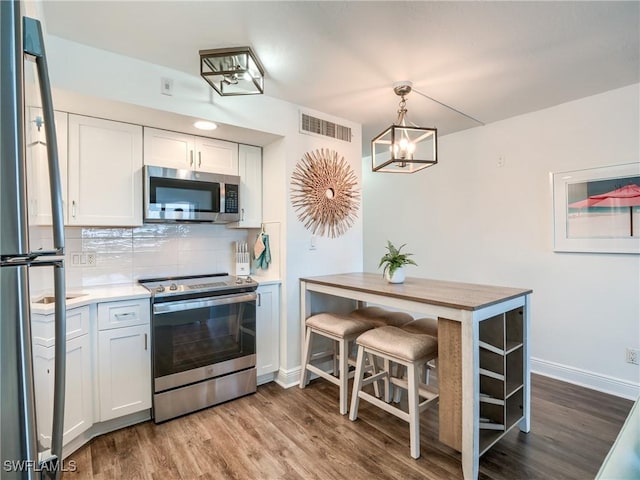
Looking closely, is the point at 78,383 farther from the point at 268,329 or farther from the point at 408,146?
the point at 408,146

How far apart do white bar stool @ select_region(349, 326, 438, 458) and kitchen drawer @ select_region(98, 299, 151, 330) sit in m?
1.48

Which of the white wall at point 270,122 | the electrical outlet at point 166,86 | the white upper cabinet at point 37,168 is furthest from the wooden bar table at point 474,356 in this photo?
the electrical outlet at point 166,86

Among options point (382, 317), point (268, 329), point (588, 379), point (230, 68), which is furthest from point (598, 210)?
point (230, 68)

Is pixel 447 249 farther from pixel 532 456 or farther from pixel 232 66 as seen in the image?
pixel 232 66

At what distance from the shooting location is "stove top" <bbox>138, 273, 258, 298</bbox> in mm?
2295

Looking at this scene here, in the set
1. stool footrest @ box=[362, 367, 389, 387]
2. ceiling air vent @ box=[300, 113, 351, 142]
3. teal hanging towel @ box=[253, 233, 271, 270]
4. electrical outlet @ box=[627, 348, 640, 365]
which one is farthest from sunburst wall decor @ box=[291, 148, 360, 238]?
electrical outlet @ box=[627, 348, 640, 365]

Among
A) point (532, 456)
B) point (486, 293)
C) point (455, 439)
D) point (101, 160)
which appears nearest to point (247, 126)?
point (101, 160)

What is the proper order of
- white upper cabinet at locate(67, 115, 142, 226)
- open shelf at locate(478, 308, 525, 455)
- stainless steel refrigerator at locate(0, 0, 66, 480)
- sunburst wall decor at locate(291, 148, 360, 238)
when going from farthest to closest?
sunburst wall decor at locate(291, 148, 360, 238) < white upper cabinet at locate(67, 115, 142, 226) < open shelf at locate(478, 308, 525, 455) < stainless steel refrigerator at locate(0, 0, 66, 480)

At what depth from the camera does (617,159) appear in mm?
2590

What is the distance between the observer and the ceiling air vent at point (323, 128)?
2930 millimetres

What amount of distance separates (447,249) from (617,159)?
1654 mm

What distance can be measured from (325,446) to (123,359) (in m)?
1.44

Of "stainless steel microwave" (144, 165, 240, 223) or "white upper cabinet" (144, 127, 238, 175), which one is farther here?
"white upper cabinet" (144, 127, 238, 175)

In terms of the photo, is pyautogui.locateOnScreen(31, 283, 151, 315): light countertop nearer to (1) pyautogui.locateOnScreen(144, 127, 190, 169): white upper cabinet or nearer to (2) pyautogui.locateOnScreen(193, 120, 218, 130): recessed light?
(1) pyautogui.locateOnScreen(144, 127, 190, 169): white upper cabinet
